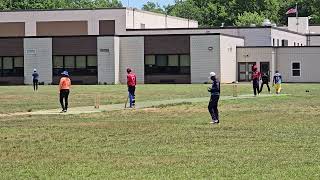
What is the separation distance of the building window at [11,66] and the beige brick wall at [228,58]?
19.2m

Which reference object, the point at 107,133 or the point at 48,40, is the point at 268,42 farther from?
the point at 107,133

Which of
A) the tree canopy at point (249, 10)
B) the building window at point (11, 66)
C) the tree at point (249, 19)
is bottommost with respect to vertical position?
the building window at point (11, 66)

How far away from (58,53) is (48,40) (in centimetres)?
156

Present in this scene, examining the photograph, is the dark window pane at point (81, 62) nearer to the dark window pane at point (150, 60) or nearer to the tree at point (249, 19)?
the dark window pane at point (150, 60)

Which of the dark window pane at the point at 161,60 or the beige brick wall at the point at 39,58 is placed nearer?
the dark window pane at the point at 161,60

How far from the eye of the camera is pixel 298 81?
260 ft

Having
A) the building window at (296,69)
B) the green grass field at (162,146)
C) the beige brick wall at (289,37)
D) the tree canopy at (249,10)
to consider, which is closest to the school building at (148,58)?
the building window at (296,69)

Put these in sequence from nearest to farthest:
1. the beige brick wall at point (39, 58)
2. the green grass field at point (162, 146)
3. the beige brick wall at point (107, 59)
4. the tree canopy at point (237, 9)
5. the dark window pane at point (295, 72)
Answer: the green grass field at point (162, 146)
the beige brick wall at point (107, 59)
the beige brick wall at point (39, 58)
the dark window pane at point (295, 72)
the tree canopy at point (237, 9)

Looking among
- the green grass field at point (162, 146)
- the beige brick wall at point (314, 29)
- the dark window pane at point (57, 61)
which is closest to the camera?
the green grass field at point (162, 146)

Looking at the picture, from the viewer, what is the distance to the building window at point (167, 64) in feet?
247

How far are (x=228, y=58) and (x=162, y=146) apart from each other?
5975cm

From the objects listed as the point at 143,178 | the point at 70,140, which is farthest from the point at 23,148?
the point at 143,178

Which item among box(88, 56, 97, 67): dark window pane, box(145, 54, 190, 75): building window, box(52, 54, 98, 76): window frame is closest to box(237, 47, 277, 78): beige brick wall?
box(145, 54, 190, 75): building window

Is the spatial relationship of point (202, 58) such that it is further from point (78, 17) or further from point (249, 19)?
point (249, 19)
